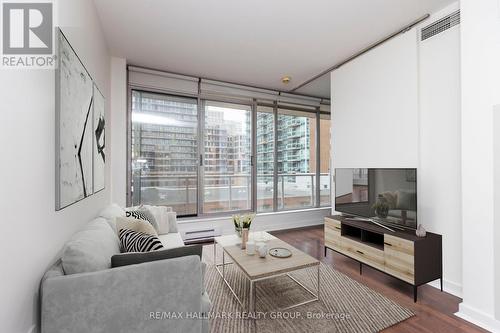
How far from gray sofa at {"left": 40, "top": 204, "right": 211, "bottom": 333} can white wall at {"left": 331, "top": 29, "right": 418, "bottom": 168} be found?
2.58m

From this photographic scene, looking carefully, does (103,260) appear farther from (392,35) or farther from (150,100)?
(392,35)

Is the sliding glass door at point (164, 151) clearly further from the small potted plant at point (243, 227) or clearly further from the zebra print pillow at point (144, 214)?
the small potted plant at point (243, 227)

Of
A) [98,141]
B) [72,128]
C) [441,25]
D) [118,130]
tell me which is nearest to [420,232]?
[441,25]

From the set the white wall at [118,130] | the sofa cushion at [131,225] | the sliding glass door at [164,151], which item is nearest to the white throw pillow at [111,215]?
the sofa cushion at [131,225]

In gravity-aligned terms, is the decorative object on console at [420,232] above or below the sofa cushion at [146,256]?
Answer: below

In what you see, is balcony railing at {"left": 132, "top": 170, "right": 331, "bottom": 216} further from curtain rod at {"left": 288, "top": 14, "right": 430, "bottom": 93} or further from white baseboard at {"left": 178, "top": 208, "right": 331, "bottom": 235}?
curtain rod at {"left": 288, "top": 14, "right": 430, "bottom": 93}

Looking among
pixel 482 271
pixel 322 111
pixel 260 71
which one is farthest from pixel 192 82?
pixel 482 271

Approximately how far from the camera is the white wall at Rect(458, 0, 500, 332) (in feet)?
6.15

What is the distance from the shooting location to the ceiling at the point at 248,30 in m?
2.36

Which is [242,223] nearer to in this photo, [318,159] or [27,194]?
[27,194]

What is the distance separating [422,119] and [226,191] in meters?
3.22

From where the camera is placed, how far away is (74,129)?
1696mm

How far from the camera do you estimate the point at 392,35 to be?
9.29 ft

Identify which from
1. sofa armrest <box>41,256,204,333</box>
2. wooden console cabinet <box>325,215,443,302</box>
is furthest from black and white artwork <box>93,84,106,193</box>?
wooden console cabinet <box>325,215,443,302</box>
